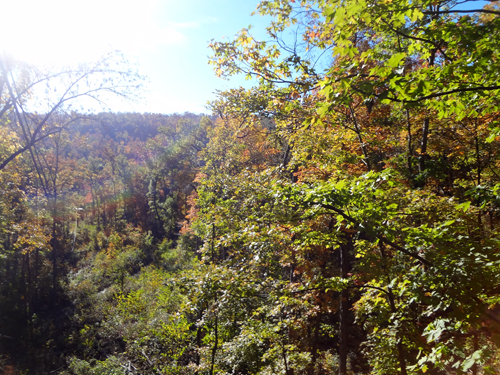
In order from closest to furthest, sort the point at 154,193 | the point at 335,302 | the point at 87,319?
the point at 335,302, the point at 87,319, the point at 154,193

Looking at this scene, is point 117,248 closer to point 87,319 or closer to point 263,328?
point 87,319

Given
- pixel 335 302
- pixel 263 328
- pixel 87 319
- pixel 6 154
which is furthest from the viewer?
pixel 87 319

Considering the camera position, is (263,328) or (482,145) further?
(482,145)

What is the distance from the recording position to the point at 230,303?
223 inches

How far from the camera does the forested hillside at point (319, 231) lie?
272 cm

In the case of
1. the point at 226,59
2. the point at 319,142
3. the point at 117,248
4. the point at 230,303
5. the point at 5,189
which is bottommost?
the point at 117,248

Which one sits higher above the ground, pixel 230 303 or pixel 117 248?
pixel 230 303

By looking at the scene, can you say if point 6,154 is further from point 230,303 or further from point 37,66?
point 230,303

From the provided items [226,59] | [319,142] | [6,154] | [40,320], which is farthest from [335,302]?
[40,320]

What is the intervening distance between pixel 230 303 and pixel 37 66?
9395 millimetres

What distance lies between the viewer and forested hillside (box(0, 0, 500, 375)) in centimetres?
272

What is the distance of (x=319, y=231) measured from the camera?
5238 mm

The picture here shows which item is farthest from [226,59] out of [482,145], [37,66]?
[482,145]

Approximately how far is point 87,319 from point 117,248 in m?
10.5
